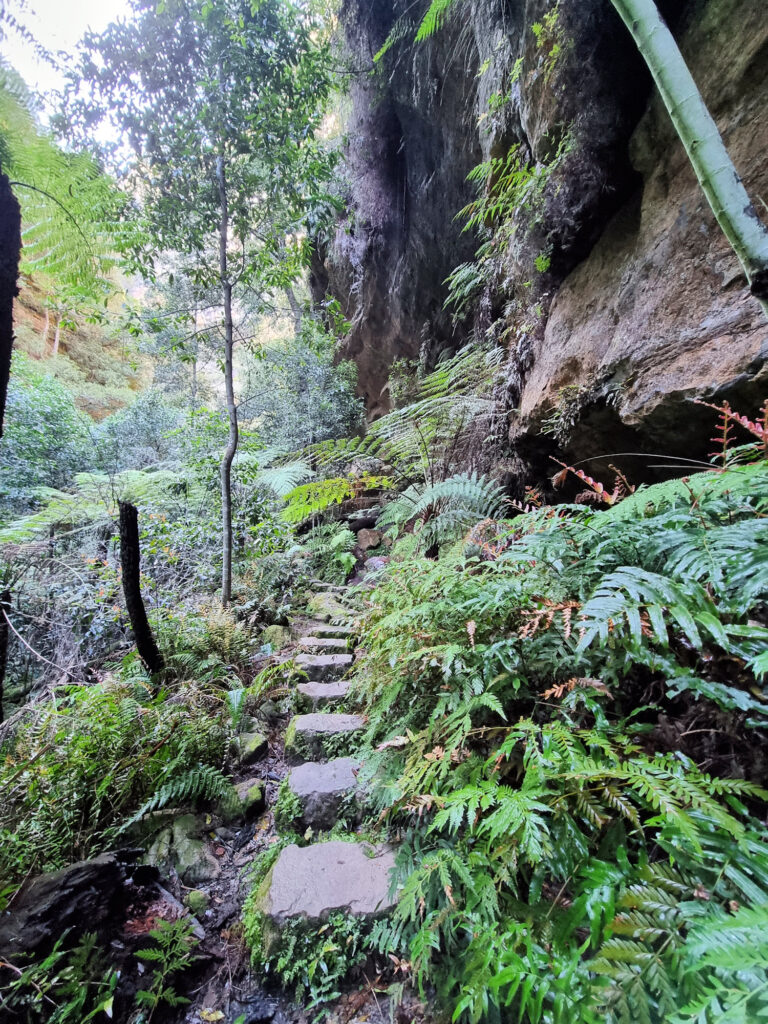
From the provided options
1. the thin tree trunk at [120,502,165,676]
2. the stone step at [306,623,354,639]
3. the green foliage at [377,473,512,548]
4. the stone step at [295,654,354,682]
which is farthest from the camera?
the stone step at [306,623,354,639]

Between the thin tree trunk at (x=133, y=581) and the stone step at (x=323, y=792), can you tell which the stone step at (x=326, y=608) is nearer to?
the thin tree trunk at (x=133, y=581)

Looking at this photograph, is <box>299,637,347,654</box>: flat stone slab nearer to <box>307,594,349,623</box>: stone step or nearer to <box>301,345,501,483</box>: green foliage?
<box>307,594,349,623</box>: stone step

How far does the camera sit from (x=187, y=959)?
1.31m

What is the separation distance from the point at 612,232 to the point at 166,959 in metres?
3.66

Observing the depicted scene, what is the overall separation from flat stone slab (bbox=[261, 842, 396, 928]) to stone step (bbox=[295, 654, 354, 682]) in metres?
1.26

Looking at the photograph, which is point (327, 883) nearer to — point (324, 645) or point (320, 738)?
point (320, 738)

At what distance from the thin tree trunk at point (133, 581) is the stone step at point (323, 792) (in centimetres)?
144

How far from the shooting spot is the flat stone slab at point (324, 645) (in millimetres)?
3154

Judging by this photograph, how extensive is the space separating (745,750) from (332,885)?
1.36 m

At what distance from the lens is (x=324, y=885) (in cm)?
138

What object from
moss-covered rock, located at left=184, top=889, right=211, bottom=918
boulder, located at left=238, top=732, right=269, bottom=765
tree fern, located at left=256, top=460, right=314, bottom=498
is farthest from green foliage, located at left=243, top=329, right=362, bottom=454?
moss-covered rock, located at left=184, top=889, right=211, bottom=918

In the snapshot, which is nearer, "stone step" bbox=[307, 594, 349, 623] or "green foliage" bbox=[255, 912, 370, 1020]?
"green foliage" bbox=[255, 912, 370, 1020]

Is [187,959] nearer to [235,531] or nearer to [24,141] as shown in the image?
[24,141]

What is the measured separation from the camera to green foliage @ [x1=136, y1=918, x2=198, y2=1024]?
1.20 meters
